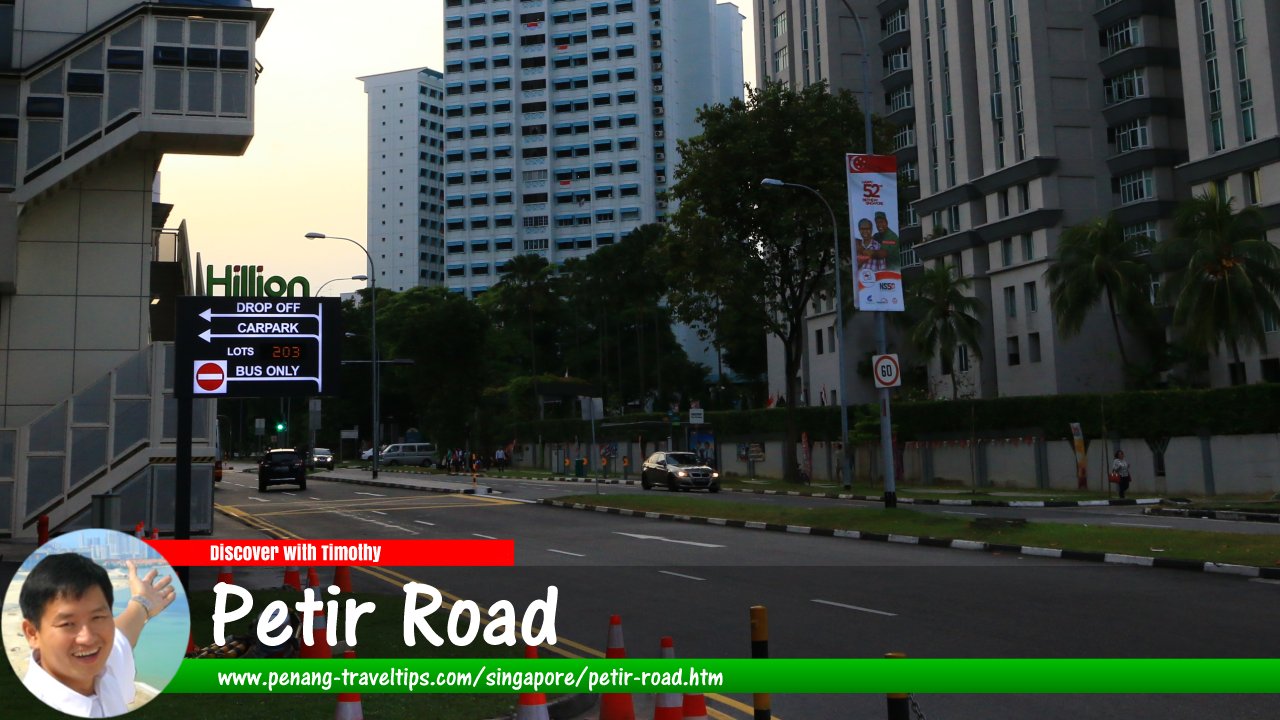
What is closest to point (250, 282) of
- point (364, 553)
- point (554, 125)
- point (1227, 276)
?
point (364, 553)

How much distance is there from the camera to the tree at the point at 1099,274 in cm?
4900

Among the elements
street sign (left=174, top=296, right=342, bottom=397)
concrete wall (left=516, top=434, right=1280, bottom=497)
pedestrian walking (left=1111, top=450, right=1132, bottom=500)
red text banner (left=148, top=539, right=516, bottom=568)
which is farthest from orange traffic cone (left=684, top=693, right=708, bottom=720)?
concrete wall (left=516, top=434, right=1280, bottom=497)

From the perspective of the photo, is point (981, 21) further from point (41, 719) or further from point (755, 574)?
point (41, 719)

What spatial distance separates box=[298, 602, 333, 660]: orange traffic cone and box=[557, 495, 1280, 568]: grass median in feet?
43.4

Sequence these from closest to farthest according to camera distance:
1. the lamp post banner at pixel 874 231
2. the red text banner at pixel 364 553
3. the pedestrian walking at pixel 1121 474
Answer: the red text banner at pixel 364 553 → the lamp post banner at pixel 874 231 → the pedestrian walking at pixel 1121 474

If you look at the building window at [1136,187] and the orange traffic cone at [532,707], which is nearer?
the orange traffic cone at [532,707]

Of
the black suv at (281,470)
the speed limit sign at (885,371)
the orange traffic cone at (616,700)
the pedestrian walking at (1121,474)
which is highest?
the speed limit sign at (885,371)

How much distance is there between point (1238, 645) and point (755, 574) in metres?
7.62

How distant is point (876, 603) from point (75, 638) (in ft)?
33.5

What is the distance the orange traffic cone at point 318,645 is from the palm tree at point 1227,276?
133 feet

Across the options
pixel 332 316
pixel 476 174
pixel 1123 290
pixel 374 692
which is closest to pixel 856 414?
pixel 1123 290

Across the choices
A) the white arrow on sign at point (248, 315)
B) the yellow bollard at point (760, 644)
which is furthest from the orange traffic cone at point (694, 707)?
the white arrow on sign at point (248, 315)

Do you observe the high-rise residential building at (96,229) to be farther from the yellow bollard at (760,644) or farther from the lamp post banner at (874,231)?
the yellow bollard at (760,644)

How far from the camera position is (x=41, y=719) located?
24.4ft
